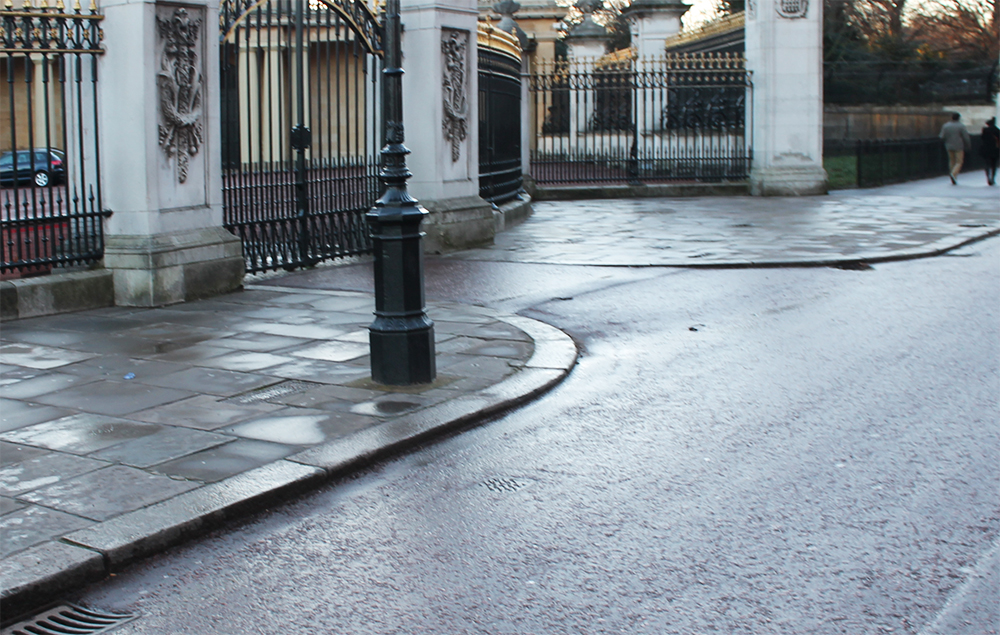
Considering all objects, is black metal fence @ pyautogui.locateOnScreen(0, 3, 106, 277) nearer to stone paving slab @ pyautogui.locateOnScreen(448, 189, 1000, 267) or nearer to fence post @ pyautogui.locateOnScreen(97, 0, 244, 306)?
fence post @ pyautogui.locateOnScreen(97, 0, 244, 306)

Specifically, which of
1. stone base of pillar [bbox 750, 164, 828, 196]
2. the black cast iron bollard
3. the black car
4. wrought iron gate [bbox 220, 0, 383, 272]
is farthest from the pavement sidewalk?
stone base of pillar [bbox 750, 164, 828, 196]

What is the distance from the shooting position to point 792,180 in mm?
23375

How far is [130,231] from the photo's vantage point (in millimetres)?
9445

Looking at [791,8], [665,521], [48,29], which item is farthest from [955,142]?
[665,521]

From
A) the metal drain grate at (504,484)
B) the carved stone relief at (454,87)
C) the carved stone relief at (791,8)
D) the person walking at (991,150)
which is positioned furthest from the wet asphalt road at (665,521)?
the person walking at (991,150)

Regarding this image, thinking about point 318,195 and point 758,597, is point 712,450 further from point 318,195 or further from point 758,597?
point 318,195

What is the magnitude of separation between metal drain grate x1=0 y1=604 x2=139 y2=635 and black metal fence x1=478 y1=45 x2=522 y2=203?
12216 mm

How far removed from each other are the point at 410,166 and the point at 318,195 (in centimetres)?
185

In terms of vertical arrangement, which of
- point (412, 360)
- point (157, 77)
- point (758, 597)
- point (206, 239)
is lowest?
point (758, 597)

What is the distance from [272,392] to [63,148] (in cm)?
414

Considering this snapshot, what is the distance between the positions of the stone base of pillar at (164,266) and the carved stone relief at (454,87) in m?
4.24

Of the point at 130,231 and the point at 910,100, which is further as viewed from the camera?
the point at 910,100

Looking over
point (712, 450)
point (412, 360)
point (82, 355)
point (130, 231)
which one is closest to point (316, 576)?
point (712, 450)

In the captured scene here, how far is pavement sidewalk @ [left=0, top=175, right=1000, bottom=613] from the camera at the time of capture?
4.27 metres
